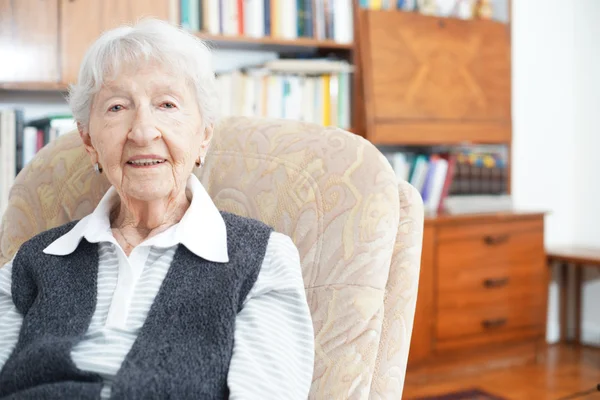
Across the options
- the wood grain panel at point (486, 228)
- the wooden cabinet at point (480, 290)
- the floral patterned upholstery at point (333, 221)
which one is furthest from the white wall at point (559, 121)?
the floral patterned upholstery at point (333, 221)

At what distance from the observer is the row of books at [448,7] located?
3285 millimetres

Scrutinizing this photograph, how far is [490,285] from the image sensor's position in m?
3.24

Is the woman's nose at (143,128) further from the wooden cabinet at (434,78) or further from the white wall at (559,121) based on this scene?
the white wall at (559,121)

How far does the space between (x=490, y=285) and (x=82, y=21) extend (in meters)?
2.06

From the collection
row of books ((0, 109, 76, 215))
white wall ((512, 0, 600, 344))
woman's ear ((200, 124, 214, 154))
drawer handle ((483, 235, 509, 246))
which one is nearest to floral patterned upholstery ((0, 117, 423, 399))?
woman's ear ((200, 124, 214, 154))

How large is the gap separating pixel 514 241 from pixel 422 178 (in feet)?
1.70

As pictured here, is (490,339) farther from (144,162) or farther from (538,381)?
(144,162)

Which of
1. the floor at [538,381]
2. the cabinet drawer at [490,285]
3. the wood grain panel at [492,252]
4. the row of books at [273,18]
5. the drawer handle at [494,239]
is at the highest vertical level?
the row of books at [273,18]

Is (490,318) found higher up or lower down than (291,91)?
lower down

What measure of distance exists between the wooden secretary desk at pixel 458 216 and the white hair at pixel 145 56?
1854mm

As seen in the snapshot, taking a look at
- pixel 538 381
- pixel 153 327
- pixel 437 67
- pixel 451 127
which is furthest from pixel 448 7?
pixel 153 327

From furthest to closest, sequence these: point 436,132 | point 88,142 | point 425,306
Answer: point 436,132 < point 425,306 < point 88,142

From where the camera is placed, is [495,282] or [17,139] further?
[495,282]

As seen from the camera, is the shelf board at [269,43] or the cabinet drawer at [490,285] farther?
the cabinet drawer at [490,285]
